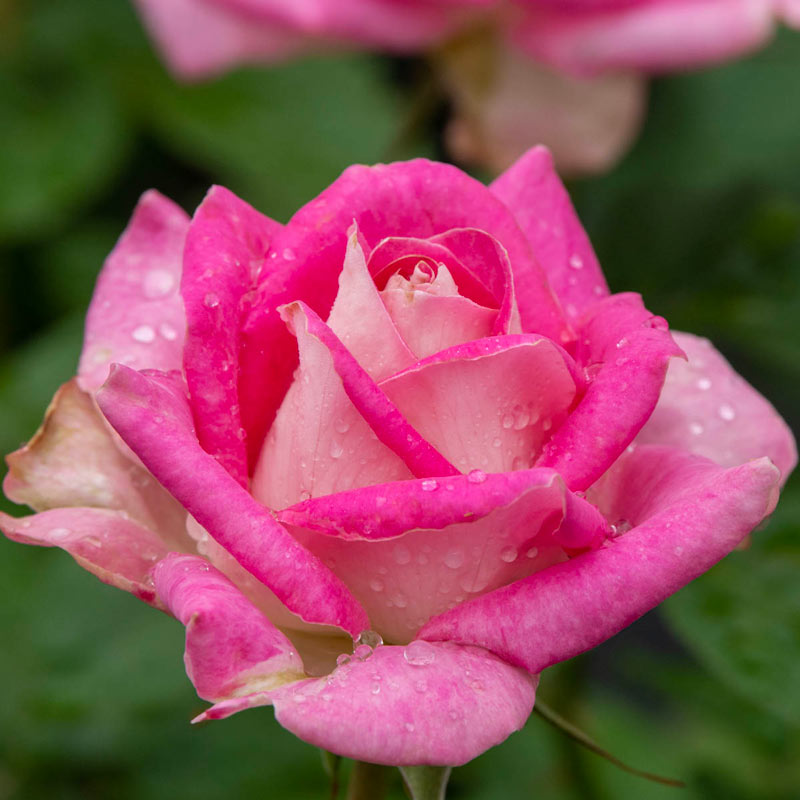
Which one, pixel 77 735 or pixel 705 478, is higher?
pixel 705 478

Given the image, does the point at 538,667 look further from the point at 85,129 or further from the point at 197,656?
the point at 85,129

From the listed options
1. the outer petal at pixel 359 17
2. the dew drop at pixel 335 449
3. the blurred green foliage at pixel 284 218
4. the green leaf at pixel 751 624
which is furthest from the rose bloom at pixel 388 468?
the outer petal at pixel 359 17

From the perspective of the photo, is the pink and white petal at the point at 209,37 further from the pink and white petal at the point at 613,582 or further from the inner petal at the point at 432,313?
the pink and white petal at the point at 613,582

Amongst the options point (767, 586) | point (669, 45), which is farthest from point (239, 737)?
point (669, 45)

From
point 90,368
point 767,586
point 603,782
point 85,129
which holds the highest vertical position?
point 90,368

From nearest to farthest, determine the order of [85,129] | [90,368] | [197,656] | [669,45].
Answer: [197,656], [90,368], [669,45], [85,129]

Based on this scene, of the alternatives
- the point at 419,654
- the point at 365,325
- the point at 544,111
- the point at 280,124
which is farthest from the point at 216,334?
the point at 280,124
